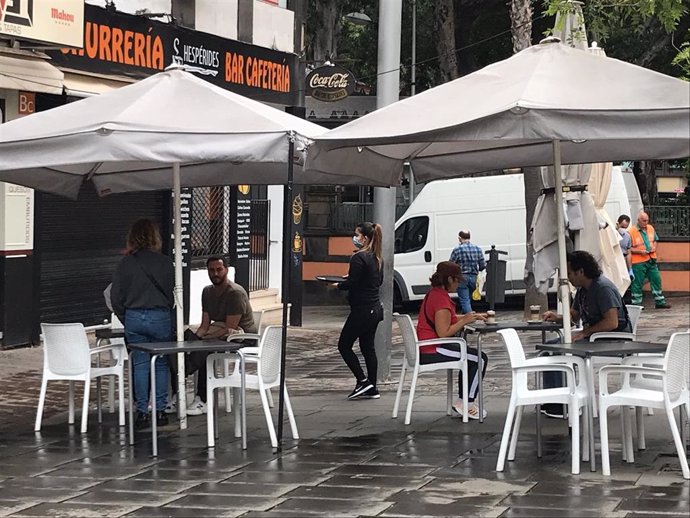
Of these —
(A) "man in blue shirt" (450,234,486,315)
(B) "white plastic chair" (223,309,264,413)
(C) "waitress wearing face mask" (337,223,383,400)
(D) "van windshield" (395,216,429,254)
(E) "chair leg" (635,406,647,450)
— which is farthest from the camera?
(D) "van windshield" (395,216,429,254)

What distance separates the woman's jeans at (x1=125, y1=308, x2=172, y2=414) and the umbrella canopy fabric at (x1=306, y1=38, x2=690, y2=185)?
1804 mm

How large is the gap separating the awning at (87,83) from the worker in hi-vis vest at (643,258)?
10.7m

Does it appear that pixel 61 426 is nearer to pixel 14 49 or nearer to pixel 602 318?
pixel 602 318

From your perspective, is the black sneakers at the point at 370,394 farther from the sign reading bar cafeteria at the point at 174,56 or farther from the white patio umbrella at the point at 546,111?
the sign reading bar cafeteria at the point at 174,56

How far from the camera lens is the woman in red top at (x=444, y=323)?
10.9 m

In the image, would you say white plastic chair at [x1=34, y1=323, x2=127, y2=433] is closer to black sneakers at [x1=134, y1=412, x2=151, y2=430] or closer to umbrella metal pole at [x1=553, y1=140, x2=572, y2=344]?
black sneakers at [x1=134, y1=412, x2=151, y2=430]

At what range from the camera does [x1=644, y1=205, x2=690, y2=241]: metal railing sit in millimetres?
27594

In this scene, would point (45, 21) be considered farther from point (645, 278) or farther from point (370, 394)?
point (645, 278)

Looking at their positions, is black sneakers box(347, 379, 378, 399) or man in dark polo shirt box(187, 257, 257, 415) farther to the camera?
black sneakers box(347, 379, 378, 399)

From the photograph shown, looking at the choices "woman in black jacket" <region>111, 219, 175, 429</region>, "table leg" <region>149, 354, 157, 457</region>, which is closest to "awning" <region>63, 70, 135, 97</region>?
"woman in black jacket" <region>111, 219, 175, 429</region>

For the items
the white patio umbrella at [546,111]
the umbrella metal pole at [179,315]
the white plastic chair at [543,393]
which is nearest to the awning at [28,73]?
the umbrella metal pole at [179,315]

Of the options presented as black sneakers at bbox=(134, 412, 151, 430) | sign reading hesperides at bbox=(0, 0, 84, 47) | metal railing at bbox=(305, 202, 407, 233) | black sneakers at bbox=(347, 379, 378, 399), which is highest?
sign reading hesperides at bbox=(0, 0, 84, 47)

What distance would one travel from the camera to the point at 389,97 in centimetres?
1396

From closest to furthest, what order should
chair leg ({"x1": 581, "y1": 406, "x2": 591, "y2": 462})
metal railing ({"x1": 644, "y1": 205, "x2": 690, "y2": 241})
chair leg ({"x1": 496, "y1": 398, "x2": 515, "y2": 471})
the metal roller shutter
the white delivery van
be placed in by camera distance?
chair leg ({"x1": 496, "y1": 398, "x2": 515, "y2": 471}) → chair leg ({"x1": 581, "y1": 406, "x2": 591, "y2": 462}) → the metal roller shutter → the white delivery van → metal railing ({"x1": 644, "y1": 205, "x2": 690, "y2": 241})
